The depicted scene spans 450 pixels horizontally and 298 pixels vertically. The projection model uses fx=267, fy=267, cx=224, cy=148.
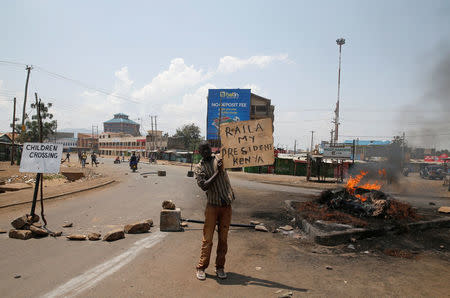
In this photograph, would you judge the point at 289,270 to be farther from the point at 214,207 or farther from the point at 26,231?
the point at 26,231

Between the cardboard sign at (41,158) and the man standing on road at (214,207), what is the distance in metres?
4.48

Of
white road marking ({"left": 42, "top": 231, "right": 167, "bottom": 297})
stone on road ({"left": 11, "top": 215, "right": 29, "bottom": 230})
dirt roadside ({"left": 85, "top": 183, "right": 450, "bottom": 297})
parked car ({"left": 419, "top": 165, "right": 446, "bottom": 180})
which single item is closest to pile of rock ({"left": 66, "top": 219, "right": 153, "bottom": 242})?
white road marking ({"left": 42, "top": 231, "right": 167, "bottom": 297})

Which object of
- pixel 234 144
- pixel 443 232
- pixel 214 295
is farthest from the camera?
pixel 443 232

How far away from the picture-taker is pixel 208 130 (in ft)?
113

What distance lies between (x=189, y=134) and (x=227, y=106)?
3944cm

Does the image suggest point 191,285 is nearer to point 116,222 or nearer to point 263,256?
point 263,256

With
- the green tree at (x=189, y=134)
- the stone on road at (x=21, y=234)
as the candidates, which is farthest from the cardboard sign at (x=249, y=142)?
the green tree at (x=189, y=134)

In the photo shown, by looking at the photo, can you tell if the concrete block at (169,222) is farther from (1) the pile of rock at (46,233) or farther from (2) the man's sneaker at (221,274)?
(2) the man's sneaker at (221,274)

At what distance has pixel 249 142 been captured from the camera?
445 cm

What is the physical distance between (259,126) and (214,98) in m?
30.3

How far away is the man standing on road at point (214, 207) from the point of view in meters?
3.83

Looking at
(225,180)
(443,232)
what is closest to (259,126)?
(225,180)

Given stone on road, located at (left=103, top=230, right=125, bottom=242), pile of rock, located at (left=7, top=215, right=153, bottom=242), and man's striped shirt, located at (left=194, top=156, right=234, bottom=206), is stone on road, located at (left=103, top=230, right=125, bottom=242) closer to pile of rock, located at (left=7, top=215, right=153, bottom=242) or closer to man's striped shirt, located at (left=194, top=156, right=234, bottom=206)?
pile of rock, located at (left=7, top=215, right=153, bottom=242)

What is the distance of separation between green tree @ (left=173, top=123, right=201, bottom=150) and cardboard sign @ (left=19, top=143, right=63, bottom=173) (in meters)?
64.3
